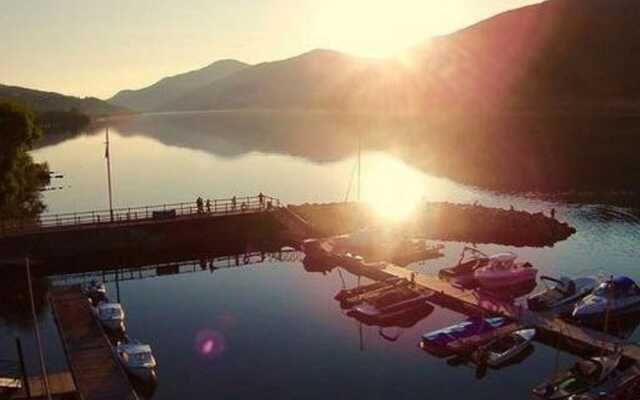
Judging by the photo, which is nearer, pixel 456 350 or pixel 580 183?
pixel 456 350

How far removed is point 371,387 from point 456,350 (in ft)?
22.8

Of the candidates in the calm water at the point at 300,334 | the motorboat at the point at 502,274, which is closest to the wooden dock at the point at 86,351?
the calm water at the point at 300,334

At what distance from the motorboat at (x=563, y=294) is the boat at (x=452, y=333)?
5.26 metres

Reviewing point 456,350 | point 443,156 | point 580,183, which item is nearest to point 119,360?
point 456,350

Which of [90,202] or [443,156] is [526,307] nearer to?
[90,202]

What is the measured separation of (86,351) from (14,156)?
63598 mm

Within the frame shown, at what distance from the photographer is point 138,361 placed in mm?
39469

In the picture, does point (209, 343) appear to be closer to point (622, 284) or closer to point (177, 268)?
point (177, 268)

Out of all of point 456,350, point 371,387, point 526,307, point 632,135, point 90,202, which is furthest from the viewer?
point 632,135

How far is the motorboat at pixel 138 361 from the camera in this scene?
39156 mm

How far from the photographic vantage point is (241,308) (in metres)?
54.2

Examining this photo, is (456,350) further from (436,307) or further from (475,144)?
(475,144)

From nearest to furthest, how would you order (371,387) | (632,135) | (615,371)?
(615,371), (371,387), (632,135)

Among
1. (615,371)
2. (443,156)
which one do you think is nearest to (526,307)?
(615,371)
